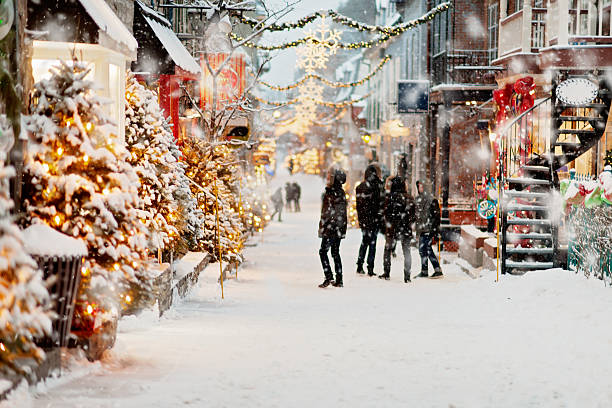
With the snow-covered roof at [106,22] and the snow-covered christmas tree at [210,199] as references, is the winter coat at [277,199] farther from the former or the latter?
the snow-covered roof at [106,22]

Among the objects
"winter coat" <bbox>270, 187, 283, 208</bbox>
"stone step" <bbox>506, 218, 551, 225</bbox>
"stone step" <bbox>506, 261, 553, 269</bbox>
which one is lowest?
"winter coat" <bbox>270, 187, 283, 208</bbox>

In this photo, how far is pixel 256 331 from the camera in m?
9.55

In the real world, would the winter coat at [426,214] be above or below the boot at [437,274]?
above

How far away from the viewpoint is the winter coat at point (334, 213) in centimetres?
1448

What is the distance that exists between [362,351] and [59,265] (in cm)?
317

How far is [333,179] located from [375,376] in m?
7.52

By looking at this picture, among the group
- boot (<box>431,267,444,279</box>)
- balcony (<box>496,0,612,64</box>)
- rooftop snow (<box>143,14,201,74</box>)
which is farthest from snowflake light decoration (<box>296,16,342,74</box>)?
boot (<box>431,267,444,279</box>)

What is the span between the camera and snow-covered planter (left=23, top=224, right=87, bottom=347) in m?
6.36

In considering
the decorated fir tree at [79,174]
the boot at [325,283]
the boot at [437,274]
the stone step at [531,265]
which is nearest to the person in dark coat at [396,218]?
the boot at [437,274]

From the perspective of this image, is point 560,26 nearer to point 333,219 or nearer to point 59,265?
point 333,219

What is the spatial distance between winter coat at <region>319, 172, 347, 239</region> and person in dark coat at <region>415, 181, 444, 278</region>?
236 centimetres

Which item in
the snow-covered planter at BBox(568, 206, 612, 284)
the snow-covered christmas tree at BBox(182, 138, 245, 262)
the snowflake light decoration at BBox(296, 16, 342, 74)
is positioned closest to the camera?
the snow-covered planter at BBox(568, 206, 612, 284)

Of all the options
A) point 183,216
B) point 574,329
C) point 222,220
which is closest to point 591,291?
point 574,329

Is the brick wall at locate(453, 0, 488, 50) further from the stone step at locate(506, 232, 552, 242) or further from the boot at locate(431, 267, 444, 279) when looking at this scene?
the stone step at locate(506, 232, 552, 242)
